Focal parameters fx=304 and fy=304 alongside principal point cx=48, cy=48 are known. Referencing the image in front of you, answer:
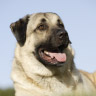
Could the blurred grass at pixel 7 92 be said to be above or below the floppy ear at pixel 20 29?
below

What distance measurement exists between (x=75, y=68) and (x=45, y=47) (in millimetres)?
875

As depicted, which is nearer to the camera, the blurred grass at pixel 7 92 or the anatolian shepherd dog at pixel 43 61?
the anatolian shepherd dog at pixel 43 61

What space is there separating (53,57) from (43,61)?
0.75 feet

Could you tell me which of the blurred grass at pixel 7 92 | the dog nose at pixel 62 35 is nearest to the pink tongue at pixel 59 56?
the dog nose at pixel 62 35

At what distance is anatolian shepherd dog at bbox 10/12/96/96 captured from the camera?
6.11m

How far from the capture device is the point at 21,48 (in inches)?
252

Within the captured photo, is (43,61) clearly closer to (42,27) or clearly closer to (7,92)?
(42,27)

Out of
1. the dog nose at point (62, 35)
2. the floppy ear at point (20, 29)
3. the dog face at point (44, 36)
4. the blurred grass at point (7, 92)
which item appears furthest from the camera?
the blurred grass at point (7, 92)

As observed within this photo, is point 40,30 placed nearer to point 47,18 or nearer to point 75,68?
point 47,18

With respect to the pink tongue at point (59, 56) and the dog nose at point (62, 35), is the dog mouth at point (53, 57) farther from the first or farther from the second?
the dog nose at point (62, 35)

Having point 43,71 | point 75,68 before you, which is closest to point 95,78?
point 75,68

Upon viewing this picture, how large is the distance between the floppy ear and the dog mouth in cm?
47

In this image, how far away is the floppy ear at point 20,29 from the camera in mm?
6383

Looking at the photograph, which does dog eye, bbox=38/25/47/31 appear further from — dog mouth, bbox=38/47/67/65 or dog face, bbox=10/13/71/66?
dog mouth, bbox=38/47/67/65
